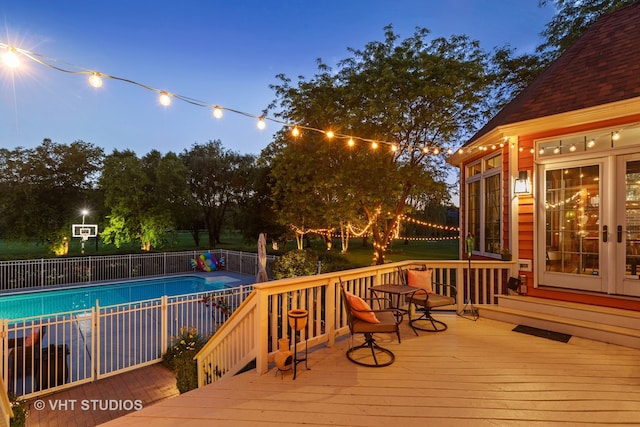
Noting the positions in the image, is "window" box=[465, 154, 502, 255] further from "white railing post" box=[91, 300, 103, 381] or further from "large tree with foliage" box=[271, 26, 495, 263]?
"white railing post" box=[91, 300, 103, 381]

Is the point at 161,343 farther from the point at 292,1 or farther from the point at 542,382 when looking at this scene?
the point at 292,1

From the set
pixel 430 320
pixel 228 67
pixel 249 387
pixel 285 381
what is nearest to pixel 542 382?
pixel 430 320

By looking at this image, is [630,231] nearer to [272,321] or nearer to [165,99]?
[272,321]

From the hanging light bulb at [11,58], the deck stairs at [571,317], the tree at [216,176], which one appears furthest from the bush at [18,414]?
the tree at [216,176]

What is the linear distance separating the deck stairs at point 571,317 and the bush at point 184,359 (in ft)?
14.1

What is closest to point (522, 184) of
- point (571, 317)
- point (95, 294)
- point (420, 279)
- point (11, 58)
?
point (571, 317)

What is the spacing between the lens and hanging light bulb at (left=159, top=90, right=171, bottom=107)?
3687 millimetres

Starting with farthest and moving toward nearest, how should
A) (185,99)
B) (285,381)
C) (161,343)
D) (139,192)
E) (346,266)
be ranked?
(139,192) < (346,266) < (161,343) < (185,99) < (285,381)

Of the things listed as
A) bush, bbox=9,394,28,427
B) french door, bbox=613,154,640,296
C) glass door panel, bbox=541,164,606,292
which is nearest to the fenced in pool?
bush, bbox=9,394,28,427

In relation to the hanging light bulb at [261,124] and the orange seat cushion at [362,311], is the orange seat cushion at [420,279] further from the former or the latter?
the hanging light bulb at [261,124]

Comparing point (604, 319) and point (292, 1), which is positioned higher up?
point (292, 1)

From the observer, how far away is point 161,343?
17.4 feet

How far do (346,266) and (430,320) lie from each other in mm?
5461

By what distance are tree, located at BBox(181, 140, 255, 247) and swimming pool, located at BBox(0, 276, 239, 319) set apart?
6384 millimetres
